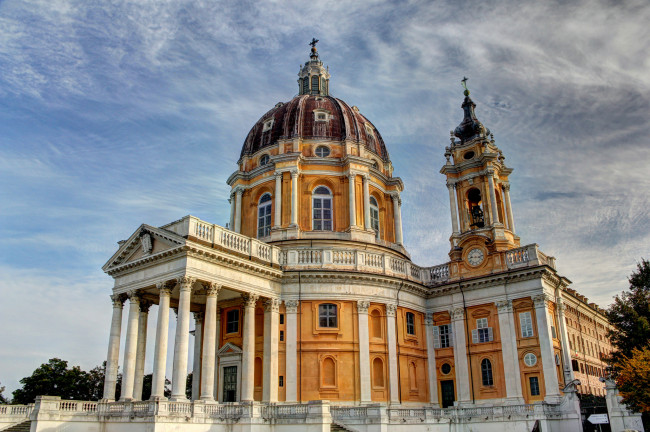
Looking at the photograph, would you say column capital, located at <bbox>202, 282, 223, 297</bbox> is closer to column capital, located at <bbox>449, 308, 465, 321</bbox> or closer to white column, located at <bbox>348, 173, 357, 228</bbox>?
white column, located at <bbox>348, 173, 357, 228</bbox>

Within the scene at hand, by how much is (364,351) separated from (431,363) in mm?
5769

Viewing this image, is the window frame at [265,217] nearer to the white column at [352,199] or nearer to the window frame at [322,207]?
the window frame at [322,207]

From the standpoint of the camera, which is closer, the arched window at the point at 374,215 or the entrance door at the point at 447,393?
the entrance door at the point at 447,393

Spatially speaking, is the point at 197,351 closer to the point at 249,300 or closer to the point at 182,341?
the point at 249,300

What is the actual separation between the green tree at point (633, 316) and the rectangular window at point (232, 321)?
62.7 ft

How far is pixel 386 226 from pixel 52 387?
1265 inches

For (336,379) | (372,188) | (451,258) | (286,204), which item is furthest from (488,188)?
(336,379)

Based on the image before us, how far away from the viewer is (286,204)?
120 feet

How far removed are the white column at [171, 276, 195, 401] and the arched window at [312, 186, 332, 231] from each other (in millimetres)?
12702

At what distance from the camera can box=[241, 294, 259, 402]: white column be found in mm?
27547

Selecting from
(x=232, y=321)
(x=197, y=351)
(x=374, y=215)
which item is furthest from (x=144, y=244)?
(x=374, y=215)

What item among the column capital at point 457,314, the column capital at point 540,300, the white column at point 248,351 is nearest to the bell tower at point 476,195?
the column capital at point 457,314

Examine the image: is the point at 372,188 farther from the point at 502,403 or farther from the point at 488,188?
the point at 502,403

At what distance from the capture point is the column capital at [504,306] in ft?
105
